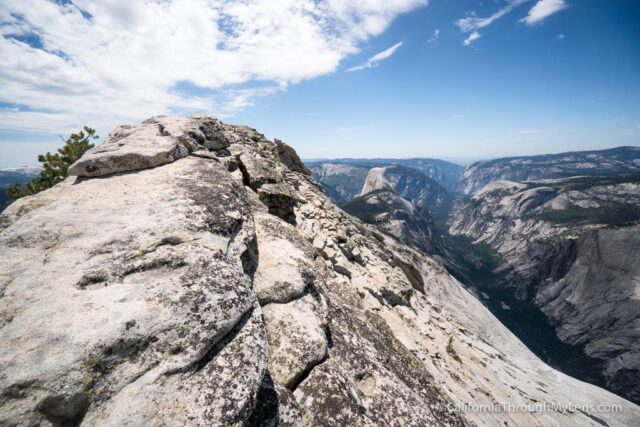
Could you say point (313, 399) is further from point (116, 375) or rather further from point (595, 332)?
point (595, 332)

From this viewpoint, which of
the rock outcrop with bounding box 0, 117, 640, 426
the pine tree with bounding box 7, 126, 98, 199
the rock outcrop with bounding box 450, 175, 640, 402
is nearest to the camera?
the rock outcrop with bounding box 0, 117, 640, 426

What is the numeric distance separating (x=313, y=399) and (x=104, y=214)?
341 inches

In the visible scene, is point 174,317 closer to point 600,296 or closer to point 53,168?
point 53,168

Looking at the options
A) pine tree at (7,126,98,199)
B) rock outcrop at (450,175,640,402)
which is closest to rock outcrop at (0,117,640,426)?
pine tree at (7,126,98,199)

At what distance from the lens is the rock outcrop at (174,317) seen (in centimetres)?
547

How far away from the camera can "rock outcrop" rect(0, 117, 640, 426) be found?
17.9 feet

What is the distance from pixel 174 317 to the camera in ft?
21.1

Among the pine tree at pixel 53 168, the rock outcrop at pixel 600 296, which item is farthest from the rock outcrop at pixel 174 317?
the rock outcrop at pixel 600 296

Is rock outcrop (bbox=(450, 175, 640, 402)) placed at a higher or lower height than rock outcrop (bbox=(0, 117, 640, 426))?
lower

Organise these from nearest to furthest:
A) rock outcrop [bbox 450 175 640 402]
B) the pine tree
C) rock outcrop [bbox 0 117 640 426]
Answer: rock outcrop [bbox 0 117 640 426] → the pine tree → rock outcrop [bbox 450 175 640 402]

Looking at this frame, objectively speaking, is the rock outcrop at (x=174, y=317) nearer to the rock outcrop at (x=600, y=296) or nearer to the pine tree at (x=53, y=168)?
the pine tree at (x=53, y=168)

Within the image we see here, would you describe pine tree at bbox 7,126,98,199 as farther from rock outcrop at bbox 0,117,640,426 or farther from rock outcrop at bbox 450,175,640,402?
rock outcrop at bbox 450,175,640,402

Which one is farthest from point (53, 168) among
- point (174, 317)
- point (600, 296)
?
point (600, 296)

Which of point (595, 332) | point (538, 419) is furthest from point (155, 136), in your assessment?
point (595, 332)
